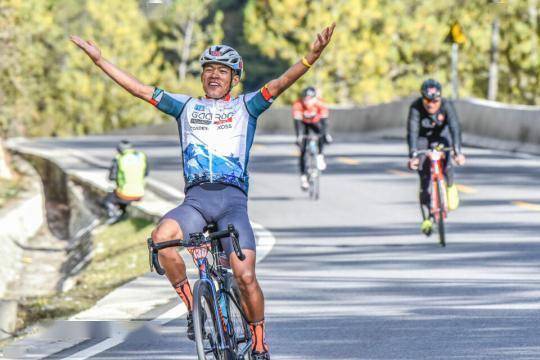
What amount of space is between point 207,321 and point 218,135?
46.1 inches

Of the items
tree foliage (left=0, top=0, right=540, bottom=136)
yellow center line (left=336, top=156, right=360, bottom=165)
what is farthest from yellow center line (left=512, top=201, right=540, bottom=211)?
tree foliage (left=0, top=0, right=540, bottom=136)

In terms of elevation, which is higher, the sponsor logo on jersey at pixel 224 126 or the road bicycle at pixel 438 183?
the sponsor logo on jersey at pixel 224 126

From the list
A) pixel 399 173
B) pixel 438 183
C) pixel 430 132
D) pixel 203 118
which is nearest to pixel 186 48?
pixel 399 173

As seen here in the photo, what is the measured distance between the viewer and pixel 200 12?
109938 millimetres

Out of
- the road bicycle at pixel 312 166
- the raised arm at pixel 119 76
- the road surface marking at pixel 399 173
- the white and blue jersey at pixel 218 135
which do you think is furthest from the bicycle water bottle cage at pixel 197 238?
the road surface marking at pixel 399 173

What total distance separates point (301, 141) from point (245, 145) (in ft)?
53.2

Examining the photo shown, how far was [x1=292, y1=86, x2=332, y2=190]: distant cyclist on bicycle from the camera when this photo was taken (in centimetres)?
2469

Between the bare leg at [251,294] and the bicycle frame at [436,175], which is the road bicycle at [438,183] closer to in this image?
the bicycle frame at [436,175]

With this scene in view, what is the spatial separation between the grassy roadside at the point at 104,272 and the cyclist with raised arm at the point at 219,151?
667cm

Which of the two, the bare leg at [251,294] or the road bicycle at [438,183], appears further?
the road bicycle at [438,183]

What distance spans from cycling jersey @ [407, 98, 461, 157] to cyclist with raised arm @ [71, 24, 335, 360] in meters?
7.99

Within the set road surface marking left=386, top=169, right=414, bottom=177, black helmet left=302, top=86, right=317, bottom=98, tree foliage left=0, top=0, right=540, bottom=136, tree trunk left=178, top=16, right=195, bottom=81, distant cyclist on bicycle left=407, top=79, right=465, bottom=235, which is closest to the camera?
distant cyclist on bicycle left=407, top=79, right=465, bottom=235

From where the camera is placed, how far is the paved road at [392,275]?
10.8 m

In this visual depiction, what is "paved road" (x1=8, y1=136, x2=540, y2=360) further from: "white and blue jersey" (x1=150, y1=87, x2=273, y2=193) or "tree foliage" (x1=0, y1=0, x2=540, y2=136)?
"tree foliage" (x1=0, y1=0, x2=540, y2=136)
